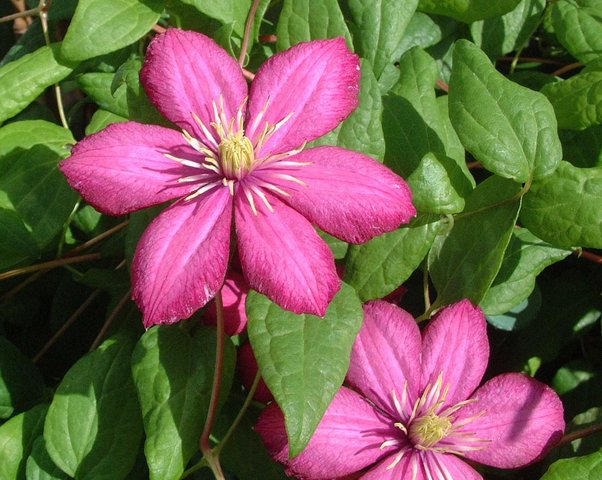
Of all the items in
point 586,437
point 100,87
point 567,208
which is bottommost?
point 586,437

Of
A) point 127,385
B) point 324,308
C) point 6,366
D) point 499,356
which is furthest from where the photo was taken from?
point 499,356

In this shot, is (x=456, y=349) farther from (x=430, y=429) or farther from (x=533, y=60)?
(x=533, y=60)

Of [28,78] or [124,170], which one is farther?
[28,78]

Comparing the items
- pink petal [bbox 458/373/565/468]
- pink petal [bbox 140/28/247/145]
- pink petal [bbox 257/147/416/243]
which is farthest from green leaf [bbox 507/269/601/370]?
pink petal [bbox 140/28/247/145]

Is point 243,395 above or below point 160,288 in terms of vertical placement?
below

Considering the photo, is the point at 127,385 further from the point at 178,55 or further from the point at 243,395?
the point at 178,55

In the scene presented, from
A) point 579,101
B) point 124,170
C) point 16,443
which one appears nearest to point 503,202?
point 579,101

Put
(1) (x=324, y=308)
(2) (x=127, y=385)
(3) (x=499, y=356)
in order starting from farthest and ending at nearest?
(3) (x=499, y=356), (2) (x=127, y=385), (1) (x=324, y=308)

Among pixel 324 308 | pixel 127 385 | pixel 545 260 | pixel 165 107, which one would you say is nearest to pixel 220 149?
pixel 165 107
